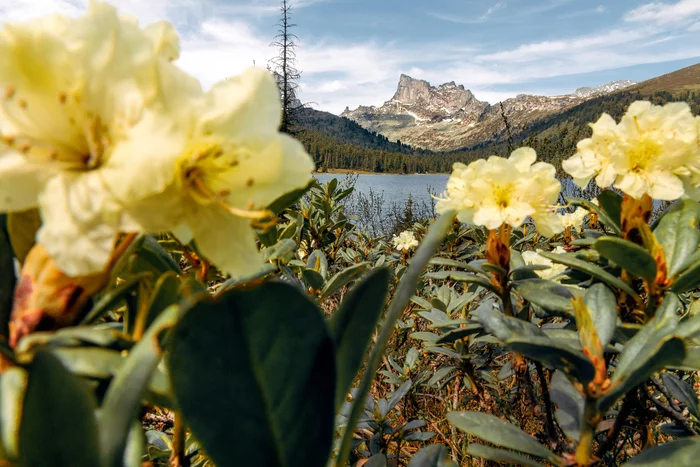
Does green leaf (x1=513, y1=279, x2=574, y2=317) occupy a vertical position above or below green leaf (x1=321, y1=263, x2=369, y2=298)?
above

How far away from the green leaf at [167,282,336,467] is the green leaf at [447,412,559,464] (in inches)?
17.9

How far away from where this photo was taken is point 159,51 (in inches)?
19.8

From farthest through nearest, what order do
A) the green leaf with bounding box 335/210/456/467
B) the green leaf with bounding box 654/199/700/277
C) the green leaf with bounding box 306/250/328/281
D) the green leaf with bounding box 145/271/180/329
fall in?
the green leaf with bounding box 306/250/328/281 < the green leaf with bounding box 654/199/700/277 < the green leaf with bounding box 145/271/180/329 < the green leaf with bounding box 335/210/456/467

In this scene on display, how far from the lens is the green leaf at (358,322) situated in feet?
1.50

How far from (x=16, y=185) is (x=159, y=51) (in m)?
0.21

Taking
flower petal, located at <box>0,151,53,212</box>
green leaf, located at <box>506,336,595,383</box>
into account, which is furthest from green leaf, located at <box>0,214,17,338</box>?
green leaf, located at <box>506,336,595,383</box>

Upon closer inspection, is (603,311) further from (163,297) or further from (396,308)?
(163,297)

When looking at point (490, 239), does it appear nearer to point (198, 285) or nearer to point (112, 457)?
point (198, 285)

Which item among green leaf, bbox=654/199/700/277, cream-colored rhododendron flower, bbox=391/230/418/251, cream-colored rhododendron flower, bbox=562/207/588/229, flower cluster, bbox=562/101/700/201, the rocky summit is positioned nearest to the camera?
green leaf, bbox=654/199/700/277

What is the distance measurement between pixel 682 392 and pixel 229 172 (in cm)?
149

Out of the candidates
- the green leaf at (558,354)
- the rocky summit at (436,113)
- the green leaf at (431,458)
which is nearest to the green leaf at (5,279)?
the green leaf at (431,458)

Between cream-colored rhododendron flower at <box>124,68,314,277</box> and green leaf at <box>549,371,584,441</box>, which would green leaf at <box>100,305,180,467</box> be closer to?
cream-colored rhododendron flower at <box>124,68,314,277</box>

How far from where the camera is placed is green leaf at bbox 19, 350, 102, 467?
314mm

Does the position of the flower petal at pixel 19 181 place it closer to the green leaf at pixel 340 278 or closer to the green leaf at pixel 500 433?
the green leaf at pixel 500 433
